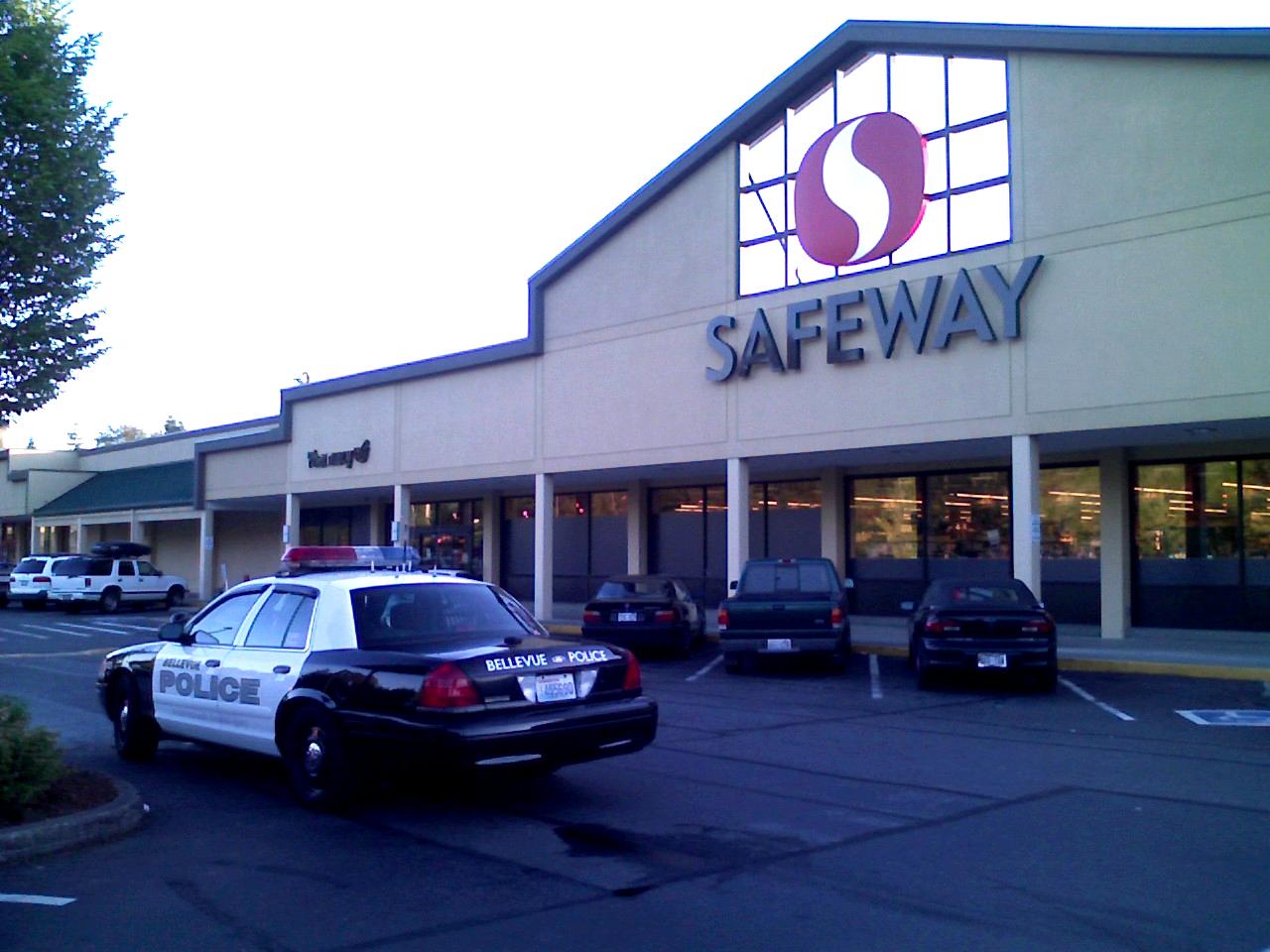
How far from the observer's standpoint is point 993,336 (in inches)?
784

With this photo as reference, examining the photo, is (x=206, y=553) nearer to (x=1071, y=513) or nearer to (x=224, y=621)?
(x=1071, y=513)

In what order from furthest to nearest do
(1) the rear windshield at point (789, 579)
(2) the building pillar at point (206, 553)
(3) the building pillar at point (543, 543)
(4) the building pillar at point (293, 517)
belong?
(2) the building pillar at point (206, 553), (4) the building pillar at point (293, 517), (3) the building pillar at point (543, 543), (1) the rear windshield at point (789, 579)

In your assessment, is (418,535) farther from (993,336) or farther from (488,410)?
(993,336)

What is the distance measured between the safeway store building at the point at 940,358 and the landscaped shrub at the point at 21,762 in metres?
15.1

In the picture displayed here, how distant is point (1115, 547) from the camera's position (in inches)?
864

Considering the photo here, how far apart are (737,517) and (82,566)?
23317mm

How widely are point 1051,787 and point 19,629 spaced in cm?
2810

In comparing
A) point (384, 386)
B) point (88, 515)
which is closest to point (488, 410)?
point (384, 386)

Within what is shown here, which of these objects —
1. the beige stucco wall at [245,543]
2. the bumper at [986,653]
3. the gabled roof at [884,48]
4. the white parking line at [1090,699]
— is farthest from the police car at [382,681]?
the beige stucco wall at [245,543]

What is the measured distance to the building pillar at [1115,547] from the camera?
2184 cm

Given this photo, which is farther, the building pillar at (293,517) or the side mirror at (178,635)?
the building pillar at (293,517)

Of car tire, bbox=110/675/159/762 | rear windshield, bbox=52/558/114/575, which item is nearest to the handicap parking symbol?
car tire, bbox=110/675/159/762

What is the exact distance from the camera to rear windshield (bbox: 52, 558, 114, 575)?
37.2 meters

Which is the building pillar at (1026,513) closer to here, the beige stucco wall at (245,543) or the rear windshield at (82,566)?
the rear windshield at (82,566)
